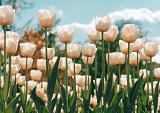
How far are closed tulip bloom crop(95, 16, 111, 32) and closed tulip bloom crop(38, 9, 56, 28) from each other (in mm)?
390

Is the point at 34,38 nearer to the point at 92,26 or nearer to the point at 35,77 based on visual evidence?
the point at 35,77

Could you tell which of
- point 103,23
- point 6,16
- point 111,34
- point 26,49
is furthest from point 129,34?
point 6,16

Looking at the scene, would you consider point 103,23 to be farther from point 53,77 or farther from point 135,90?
point 53,77

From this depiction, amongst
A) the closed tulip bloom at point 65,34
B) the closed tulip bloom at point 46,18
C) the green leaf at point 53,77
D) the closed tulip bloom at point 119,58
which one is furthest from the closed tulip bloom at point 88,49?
the green leaf at point 53,77

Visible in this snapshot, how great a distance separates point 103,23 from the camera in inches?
164

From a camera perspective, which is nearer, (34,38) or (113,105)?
(113,105)

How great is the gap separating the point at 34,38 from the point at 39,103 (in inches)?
731

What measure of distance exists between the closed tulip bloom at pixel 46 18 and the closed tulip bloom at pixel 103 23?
39cm

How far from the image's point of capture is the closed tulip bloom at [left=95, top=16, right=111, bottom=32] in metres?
4.14

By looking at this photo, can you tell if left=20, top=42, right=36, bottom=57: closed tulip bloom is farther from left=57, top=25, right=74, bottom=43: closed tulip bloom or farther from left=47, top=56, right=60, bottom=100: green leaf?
left=47, top=56, right=60, bottom=100: green leaf

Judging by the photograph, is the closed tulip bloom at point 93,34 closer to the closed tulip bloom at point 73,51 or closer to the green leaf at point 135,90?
the closed tulip bloom at point 73,51

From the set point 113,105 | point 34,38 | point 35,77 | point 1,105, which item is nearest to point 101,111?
point 113,105

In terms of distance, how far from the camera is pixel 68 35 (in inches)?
165

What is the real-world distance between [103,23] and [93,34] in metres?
0.49
